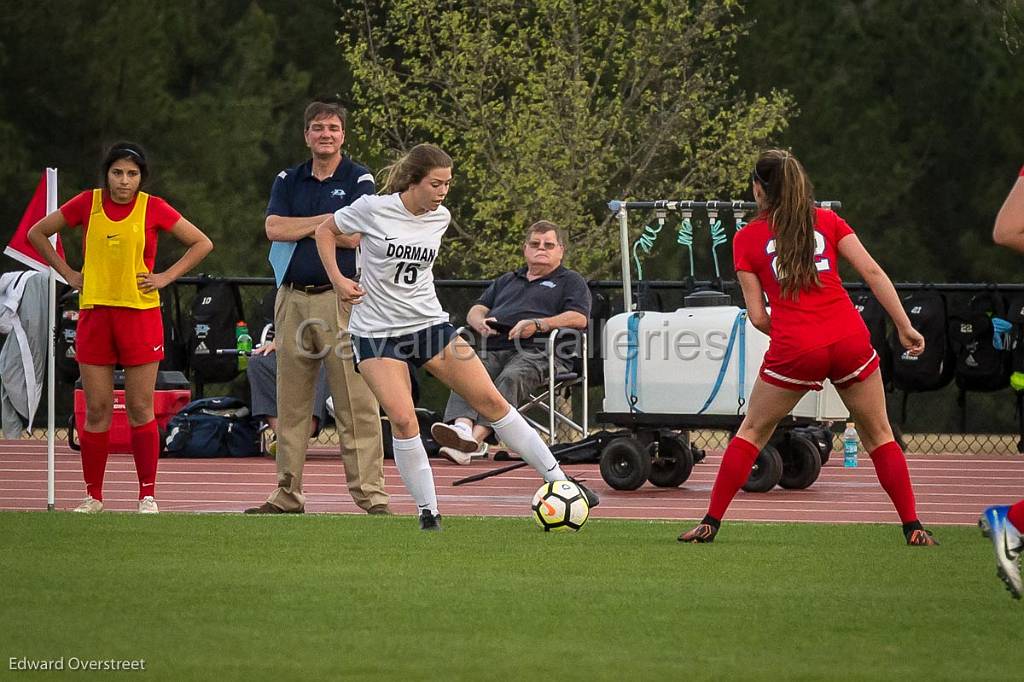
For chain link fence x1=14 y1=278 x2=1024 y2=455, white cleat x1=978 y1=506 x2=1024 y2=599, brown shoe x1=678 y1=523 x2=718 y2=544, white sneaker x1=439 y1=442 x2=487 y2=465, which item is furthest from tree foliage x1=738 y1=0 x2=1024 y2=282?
white cleat x1=978 y1=506 x2=1024 y2=599

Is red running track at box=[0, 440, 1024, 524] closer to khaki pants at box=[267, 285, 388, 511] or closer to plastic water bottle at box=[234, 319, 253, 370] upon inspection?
khaki pants at box=[267, 285, 388, 511]

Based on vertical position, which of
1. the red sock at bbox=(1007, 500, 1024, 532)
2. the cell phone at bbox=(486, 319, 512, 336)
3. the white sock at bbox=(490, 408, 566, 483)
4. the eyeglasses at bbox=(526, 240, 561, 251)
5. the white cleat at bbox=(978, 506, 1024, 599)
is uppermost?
the eyeglasses at bbox=(526, 240, 561, 251)

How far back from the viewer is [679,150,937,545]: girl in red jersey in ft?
24.8

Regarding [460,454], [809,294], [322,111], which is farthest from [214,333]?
[809,294]

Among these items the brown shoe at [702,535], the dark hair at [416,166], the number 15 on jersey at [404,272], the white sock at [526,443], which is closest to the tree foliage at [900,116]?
the white sock at [526,443]

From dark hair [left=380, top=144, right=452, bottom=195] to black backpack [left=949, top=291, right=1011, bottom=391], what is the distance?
862cm

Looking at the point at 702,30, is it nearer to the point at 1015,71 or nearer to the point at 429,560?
the point at 1015,71

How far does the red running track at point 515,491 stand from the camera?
10.2 m

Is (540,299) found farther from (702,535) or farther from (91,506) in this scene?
(702,535)

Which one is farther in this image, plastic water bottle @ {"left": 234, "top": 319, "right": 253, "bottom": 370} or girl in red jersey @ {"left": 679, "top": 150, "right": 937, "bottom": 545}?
plastic water bottle @ {"left": 234, "top": 319, "right": 253, "bottom": 370}

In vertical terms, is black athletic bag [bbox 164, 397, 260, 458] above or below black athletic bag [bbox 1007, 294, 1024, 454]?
below

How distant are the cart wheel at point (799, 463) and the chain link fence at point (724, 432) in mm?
355

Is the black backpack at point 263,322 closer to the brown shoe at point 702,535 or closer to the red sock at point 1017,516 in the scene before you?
the brown shoe at point 702,535

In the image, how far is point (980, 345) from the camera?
15.8 metres
